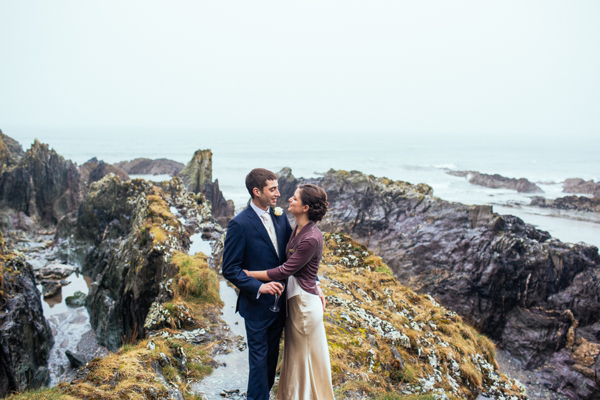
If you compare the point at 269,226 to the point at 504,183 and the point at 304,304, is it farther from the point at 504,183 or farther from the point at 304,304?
the point at 504,183

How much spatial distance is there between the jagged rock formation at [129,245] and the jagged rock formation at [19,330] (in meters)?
2.37

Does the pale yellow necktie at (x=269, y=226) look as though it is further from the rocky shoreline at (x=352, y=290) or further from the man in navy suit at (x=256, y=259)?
the rocky shoreline at (x=352, y=290)

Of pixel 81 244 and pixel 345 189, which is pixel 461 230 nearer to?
pixel 345 189

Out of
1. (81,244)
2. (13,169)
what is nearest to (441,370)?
(81,244)

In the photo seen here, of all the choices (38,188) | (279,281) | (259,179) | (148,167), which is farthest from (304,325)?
(148,167)

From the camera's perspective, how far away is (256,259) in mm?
4320

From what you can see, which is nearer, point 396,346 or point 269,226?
point 269,226

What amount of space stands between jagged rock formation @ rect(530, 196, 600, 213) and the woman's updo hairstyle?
58817mm

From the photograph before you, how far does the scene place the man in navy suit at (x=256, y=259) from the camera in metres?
4.18

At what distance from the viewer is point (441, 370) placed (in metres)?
7.23

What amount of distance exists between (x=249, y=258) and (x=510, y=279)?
68.1 feet

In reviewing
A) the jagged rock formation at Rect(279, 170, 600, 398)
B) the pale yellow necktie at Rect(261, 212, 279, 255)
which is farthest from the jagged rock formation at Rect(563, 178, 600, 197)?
the pale yellow necktie at Rect(261, 212, 279, 255)

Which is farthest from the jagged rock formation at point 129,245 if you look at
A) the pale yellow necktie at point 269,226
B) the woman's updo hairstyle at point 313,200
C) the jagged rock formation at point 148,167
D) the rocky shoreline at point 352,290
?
the jagged rock formation at point 148,167

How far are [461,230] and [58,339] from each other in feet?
76.0
